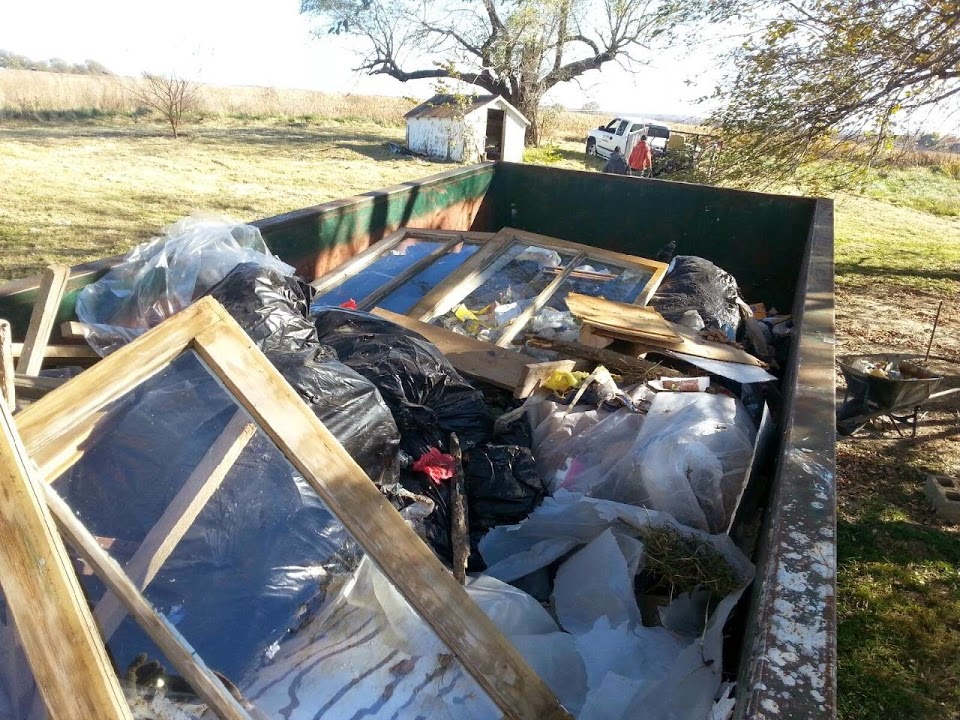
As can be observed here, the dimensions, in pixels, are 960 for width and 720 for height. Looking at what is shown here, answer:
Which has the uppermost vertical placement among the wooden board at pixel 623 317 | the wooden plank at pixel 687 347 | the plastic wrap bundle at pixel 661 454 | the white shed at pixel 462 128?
the white shed at pixel 462 128

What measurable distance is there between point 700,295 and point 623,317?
0.77 meters

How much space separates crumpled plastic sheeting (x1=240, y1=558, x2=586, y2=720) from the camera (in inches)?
49.4

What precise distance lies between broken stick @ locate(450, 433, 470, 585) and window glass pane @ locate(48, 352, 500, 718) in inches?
19.7

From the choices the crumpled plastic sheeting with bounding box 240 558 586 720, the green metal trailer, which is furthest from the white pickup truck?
the crumpled plastic sheeting with bounding box 240 558 586 720

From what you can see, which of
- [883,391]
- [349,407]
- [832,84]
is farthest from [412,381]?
[832,84]

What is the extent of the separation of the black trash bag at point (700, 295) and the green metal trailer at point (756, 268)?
0.36 metres

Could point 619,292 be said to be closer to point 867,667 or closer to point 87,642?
point 867,667

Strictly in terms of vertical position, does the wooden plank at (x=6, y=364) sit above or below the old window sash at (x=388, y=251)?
above

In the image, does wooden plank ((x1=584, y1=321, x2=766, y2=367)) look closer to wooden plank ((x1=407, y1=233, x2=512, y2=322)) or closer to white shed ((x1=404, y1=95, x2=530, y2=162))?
wooden plank ((x1=407, y1=233, x2=512, y2=322))

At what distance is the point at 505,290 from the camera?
12.8ft

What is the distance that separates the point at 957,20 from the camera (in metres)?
6.04

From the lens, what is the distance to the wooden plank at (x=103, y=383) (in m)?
1.24

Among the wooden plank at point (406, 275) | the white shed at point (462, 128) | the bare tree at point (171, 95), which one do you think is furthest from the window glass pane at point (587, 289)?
the bare tree at point (171, 95)

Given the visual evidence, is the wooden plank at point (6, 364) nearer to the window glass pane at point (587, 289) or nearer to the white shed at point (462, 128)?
the window glass pane at point (587, 289)
